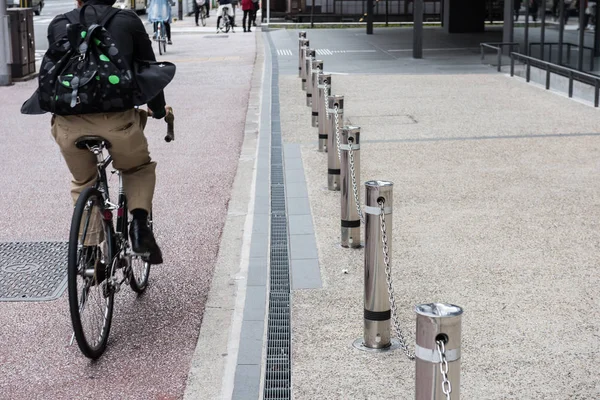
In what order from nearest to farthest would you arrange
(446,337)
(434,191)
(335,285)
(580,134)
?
1. (446,337)
2. (335,285)
3. (434,191)
4. (580,134)

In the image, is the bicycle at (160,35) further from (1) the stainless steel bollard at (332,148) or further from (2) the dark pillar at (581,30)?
(1) the stainless steel bollard at (332,148)

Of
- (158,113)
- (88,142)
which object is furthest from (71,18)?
(158,113)

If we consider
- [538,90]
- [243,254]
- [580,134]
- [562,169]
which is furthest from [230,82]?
[243,254]

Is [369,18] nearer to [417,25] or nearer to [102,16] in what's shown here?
[417,25]

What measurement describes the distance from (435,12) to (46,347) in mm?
42182

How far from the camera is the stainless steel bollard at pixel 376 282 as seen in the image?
4.89 metres

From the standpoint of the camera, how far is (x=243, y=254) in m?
6.95

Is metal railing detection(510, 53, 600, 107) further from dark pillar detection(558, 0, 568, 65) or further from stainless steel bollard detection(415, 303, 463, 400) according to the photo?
stainless steel bollard detection(415, 303, 463, 400)

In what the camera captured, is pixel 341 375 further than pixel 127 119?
No

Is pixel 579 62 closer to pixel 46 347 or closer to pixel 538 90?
pixel 538 90

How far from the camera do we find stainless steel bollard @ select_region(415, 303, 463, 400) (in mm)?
3195

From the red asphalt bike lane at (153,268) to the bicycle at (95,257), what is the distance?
16 cm

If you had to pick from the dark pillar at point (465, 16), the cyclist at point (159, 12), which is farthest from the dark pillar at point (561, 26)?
the dark pillar at point (465, 16)

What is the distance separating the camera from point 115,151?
5082 mm
